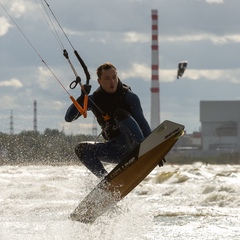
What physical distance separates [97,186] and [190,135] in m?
119

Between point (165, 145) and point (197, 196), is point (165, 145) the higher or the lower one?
the higher one

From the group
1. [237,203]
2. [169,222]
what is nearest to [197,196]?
[237,203]

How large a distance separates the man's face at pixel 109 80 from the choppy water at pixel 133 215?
1.49 m

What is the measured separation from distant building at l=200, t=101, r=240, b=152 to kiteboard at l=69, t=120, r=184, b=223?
317 feet

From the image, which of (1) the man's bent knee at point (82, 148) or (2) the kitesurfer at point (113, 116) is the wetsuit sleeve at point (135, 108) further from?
(1) the man's bent knee at point (82, 148)

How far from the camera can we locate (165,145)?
37.1ft

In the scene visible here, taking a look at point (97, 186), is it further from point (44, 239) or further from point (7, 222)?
point (7, 222)

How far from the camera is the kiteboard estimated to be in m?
11.2

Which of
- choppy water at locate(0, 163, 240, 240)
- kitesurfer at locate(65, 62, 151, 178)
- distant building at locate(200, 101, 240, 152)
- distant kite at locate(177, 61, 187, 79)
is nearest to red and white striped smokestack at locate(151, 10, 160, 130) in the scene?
distant kite at locate(177, 61, 187, 79)

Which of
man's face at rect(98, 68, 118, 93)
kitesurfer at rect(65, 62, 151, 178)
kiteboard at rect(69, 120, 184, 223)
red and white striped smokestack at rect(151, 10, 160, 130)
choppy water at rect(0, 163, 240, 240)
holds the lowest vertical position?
choppy water at rect(0, 163, 240, 240)

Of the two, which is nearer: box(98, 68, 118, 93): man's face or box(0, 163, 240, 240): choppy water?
box(98, 68, 118, 93): man's face

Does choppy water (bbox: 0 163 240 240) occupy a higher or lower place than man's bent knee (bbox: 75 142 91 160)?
lower

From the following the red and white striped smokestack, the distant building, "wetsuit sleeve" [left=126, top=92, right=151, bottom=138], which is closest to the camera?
"wetsuit sleeve" [left=126, top=92, right=151, bottom=138]

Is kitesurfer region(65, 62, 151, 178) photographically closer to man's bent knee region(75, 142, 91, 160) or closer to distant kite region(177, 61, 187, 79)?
man's bent knee region(75, 142, 91, 160)
